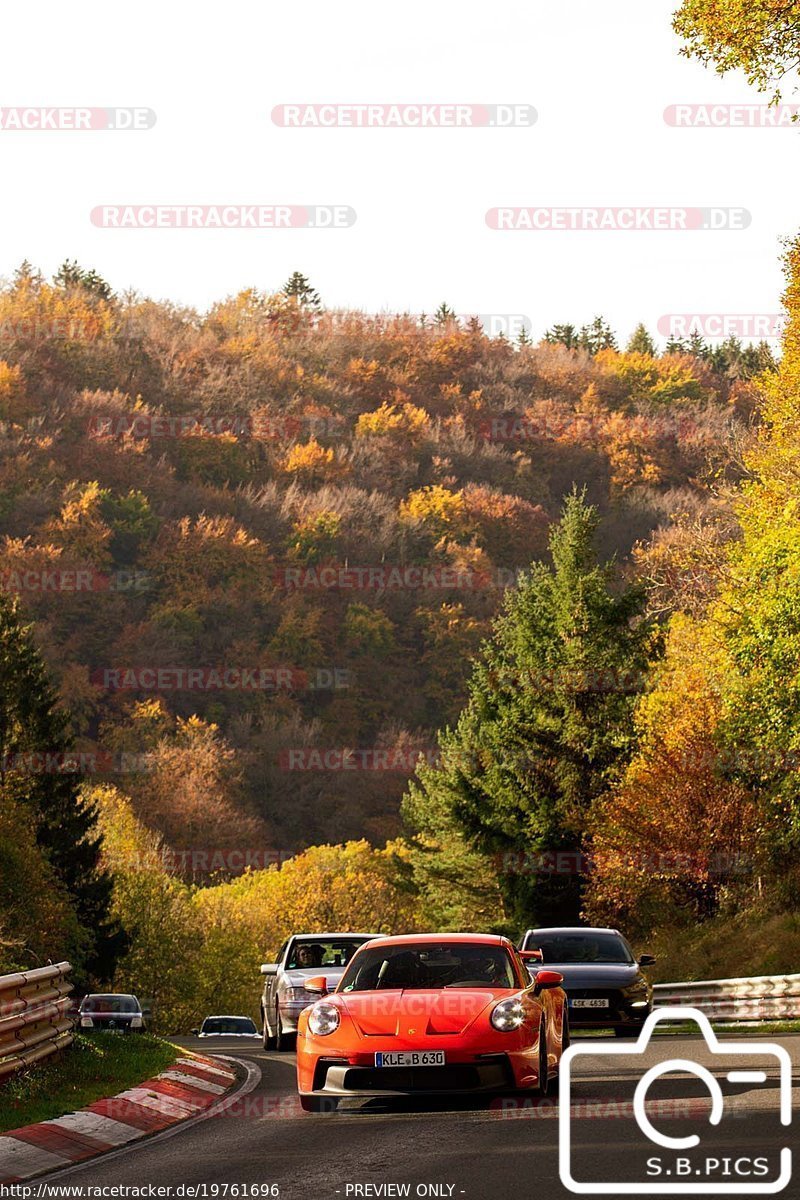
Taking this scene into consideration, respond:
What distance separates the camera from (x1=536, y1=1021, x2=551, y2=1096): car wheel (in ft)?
43.7

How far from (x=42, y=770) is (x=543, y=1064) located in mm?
53689

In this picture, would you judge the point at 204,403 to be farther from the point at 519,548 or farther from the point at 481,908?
the point at 481,908

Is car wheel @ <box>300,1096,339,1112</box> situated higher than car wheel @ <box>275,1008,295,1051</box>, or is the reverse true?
car wheel @ <box>300,1096,339,1112</box>

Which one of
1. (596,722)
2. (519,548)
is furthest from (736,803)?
(519,548)

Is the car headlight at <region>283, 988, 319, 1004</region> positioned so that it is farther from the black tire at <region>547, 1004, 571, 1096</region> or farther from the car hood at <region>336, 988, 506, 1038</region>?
the car hood at <region>336, 988, 506, 1038</region>

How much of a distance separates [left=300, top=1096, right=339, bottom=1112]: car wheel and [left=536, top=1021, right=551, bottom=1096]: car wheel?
62.7 inches

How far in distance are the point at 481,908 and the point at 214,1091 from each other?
46986 millimetres

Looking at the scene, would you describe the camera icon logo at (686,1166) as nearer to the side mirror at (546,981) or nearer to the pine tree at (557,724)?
the side mirror at (546,981)

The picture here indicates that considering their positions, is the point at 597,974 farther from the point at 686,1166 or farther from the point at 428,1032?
the point at 686,1166

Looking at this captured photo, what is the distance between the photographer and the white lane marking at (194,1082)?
643 inches

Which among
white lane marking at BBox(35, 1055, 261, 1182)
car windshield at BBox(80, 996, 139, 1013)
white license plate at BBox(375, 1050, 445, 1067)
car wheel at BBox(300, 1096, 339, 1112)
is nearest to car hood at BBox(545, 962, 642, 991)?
white lane marking at BBox(35, 1055, 261, 1182)

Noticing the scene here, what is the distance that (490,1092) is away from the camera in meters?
12.7

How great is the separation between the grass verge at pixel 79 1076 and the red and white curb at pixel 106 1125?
0.18 metres

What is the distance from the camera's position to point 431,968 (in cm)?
1438
